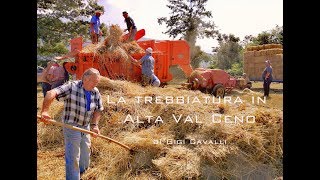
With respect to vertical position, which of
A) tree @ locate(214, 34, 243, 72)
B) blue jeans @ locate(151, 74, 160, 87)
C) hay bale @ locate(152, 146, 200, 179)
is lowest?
hay bale @ locate(152, 146, 200, 179)

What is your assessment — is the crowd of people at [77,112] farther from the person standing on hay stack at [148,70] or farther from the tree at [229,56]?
the tree at [229,56]

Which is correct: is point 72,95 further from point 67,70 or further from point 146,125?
point 67,70

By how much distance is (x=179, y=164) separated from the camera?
5.50 m

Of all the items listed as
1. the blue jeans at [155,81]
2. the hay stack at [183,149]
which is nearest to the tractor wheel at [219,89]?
the blue jeans at [155,81]

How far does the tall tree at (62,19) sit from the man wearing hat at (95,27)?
128mm

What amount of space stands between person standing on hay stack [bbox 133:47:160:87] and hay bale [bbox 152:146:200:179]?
9.71 ft

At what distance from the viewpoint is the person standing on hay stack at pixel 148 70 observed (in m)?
8.38

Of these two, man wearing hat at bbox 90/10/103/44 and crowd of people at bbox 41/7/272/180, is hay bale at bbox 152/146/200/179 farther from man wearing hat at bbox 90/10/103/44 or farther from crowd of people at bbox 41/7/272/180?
man wearing hat at bbox 90/10/103/44

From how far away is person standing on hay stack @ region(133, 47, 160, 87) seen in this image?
8383mm

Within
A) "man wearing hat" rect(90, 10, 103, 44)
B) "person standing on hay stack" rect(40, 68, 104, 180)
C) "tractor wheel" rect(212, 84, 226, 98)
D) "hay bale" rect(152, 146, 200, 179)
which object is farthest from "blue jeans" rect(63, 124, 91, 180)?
"tractor wheel" rect(212, 84, 226, 98)

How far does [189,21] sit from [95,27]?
1966 millimetres

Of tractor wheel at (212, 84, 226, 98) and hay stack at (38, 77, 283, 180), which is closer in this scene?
hay stack at (38, 77, 283, 180)
